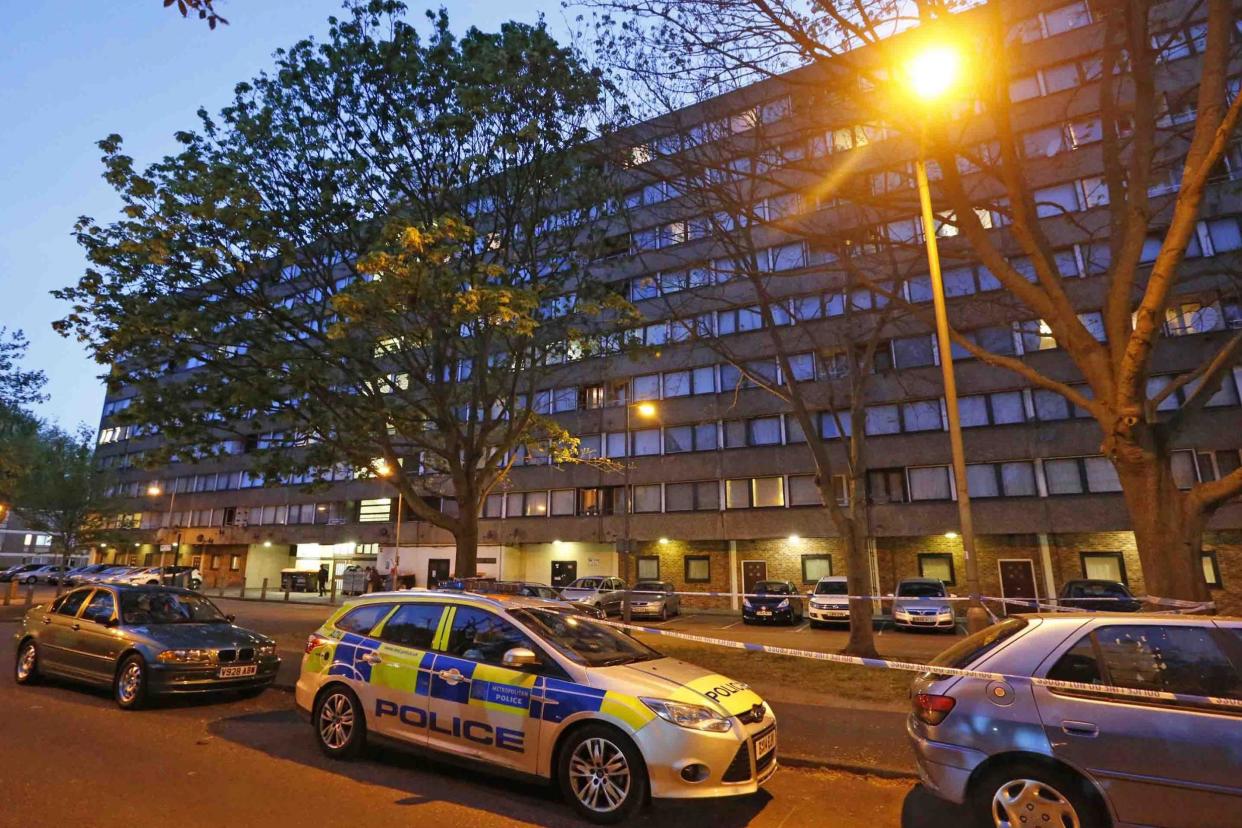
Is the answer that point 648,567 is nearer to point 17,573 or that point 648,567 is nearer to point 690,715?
point 690,715

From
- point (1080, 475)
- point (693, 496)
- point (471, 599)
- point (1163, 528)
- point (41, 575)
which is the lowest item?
point (41, 575)

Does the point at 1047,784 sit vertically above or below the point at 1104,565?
below

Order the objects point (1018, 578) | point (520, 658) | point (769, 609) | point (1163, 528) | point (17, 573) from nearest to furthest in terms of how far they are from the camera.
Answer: point (520, 658) → point (1163, 528) → point (769, 609) → point (1018, 578) → point (17, 573)

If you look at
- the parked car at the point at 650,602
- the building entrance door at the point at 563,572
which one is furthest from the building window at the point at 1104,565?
the building entrance door at the point at 563,572

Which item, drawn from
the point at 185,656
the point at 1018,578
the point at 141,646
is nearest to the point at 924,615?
the point at 1018,578

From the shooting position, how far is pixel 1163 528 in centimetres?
745

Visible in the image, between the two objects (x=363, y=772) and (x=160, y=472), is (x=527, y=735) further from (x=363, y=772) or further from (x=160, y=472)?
(x=160, y=472)

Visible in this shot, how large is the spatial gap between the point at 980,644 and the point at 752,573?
25.8m

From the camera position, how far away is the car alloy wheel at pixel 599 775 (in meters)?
4.40

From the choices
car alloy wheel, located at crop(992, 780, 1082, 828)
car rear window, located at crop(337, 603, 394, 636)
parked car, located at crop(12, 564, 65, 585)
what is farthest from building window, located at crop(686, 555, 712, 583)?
parked car, located at crop(12, 564, 65, 585)

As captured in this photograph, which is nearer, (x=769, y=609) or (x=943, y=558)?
(x=769, y=609)

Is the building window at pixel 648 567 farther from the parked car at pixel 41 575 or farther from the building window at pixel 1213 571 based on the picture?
the parked car at pixel 41 575

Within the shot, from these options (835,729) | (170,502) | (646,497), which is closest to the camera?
(835,729)

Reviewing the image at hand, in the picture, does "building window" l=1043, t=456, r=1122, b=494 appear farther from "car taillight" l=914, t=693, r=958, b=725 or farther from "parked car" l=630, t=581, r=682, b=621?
"car taillight" l=914, t=693, r=958, b=725
